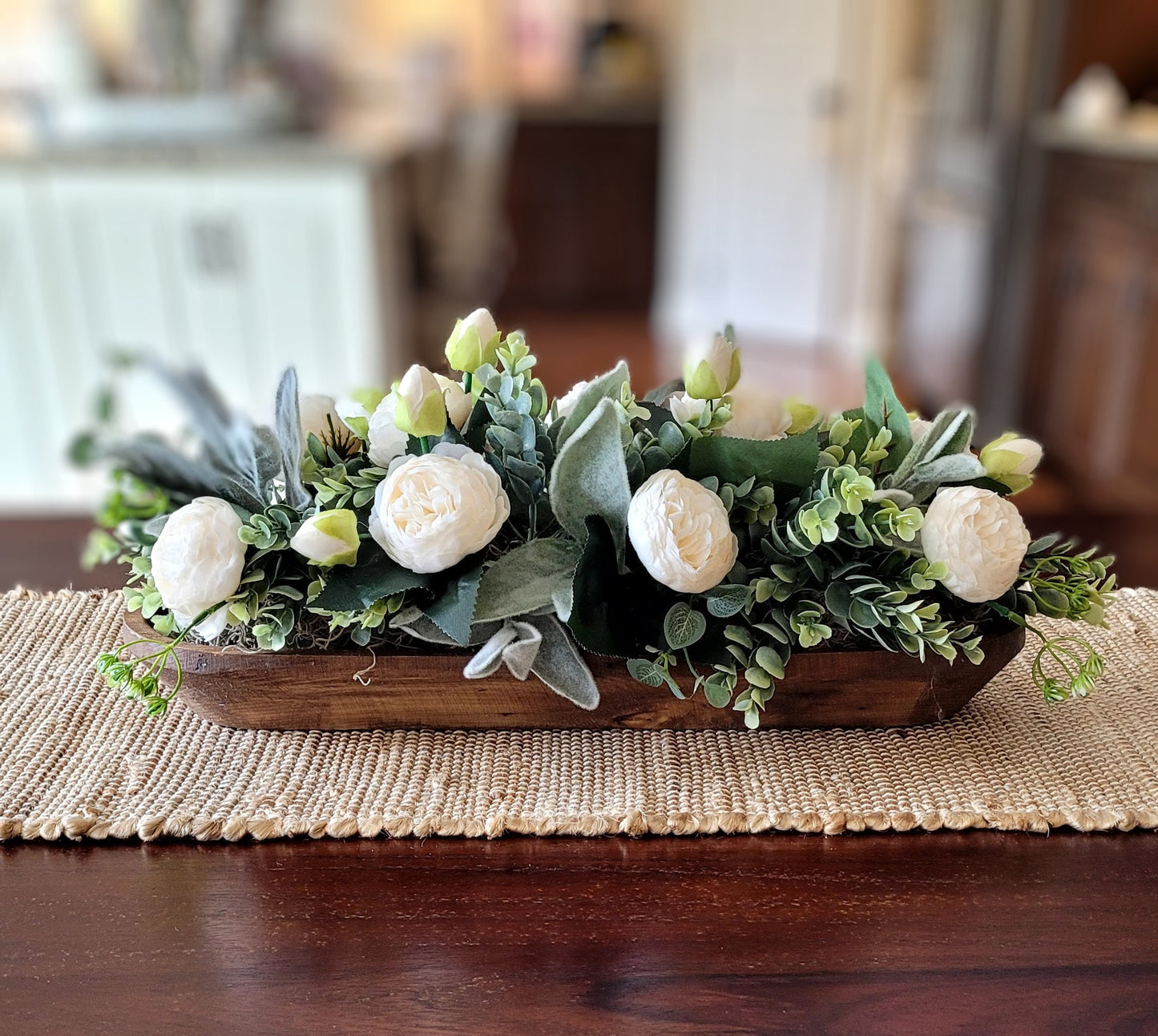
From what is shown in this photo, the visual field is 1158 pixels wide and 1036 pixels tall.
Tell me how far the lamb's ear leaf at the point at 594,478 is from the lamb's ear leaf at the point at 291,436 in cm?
16

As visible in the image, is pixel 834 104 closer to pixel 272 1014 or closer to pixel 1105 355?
pixel 1105 355

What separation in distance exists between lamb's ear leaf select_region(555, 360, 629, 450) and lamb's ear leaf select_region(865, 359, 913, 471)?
164mm

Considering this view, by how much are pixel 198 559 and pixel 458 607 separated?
0.52ft

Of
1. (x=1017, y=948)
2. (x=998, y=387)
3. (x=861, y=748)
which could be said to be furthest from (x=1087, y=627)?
(x=998, y=387)

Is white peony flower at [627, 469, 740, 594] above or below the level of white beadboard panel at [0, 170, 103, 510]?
above

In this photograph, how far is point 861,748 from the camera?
2.42ft

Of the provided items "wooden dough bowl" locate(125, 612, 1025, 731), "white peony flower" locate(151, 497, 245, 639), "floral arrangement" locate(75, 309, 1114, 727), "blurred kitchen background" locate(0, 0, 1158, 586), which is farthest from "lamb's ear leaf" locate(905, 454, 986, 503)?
"blurred kitchen background" locate(0, 0, 1158, 586)

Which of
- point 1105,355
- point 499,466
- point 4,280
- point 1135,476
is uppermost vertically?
point 499,466

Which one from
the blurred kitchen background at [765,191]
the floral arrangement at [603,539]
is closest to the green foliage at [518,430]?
the floral arrangement at [603,539]

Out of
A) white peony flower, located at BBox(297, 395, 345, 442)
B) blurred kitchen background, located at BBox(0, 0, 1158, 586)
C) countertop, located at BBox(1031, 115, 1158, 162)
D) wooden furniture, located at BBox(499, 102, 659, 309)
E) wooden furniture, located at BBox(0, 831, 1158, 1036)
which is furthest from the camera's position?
wooden furniture, located at BBox(499, 102, 659, 309)

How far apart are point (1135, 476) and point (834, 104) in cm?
255

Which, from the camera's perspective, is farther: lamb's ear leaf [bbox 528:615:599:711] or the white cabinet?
the white cabinet

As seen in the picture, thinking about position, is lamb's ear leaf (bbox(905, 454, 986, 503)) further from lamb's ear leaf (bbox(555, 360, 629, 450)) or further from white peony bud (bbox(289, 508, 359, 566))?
white peony bud (bbox(289, 508, 359, 566))

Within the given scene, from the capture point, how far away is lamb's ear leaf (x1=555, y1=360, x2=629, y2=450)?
2.31 ft
